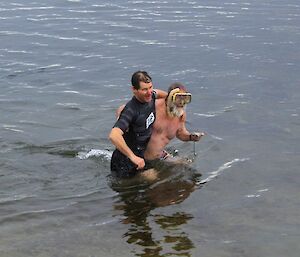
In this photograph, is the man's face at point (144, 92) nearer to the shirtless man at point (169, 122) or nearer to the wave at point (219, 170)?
the shirtless man at point (169, 122)

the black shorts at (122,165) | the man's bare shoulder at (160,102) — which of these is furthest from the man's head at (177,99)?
the black shorts at (122,165)

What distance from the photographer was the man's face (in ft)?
26.7

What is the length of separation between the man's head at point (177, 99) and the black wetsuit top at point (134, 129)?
0.29 m

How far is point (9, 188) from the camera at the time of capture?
355 inches

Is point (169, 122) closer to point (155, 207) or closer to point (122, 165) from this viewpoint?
point (122, 165)

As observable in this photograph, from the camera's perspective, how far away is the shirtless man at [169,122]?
8750 mm

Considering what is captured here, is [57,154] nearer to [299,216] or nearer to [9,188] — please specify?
[9,188]

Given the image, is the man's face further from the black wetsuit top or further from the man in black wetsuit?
the black wetsuit top

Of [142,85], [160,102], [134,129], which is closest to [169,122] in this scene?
[160,102]

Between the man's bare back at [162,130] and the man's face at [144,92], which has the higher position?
the man's face at [144,92]

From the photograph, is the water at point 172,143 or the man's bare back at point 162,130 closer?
the water at point 172,143

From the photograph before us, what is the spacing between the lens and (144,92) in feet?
26.9

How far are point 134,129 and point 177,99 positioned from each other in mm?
799

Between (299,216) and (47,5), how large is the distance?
2024 centimetres
